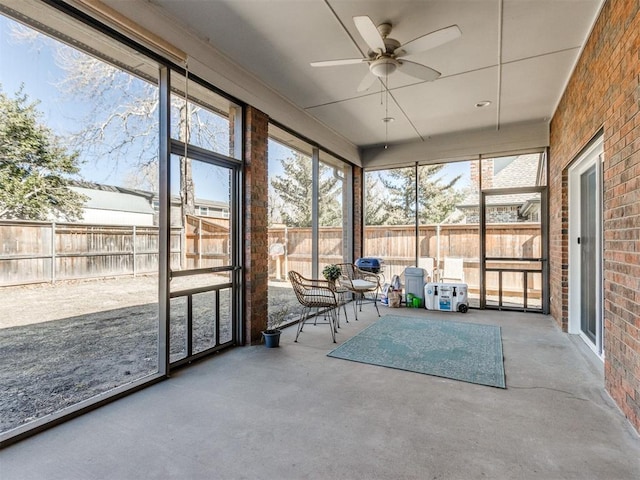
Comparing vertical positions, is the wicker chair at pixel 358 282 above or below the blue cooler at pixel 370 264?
below

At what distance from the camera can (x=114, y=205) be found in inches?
101

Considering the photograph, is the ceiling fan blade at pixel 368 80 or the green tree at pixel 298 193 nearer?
the ceiling fan blade at pixel 368 80

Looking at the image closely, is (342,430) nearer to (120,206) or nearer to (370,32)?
(120,206)

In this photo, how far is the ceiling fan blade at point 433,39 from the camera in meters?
2.24

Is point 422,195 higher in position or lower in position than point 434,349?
higher

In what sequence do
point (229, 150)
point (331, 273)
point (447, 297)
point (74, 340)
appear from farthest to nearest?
1. point (447, 297)
2. point (331, 273)
3. point (229, 150)
4. point (74, 340)

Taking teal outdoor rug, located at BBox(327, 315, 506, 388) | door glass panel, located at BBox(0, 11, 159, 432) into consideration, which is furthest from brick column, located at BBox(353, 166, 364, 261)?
door glass panel, located at BBox(0, 11, 159, 432)

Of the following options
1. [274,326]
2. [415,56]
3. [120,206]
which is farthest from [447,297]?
[120,206]

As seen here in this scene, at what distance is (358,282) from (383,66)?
3.04 metres

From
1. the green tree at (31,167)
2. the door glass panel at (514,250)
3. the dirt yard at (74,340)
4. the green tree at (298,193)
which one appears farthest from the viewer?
the door glass panel at (514,250)

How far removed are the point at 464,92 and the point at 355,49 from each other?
1674mm

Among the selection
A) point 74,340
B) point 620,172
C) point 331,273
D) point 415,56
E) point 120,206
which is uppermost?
point 415,56

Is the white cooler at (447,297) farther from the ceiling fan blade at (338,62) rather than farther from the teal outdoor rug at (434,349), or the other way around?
the ceiling fan blade at (338,62)

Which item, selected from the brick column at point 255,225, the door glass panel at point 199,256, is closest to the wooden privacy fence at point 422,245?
the brick column at point 255,225
